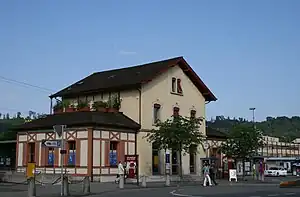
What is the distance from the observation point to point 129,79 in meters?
47.2

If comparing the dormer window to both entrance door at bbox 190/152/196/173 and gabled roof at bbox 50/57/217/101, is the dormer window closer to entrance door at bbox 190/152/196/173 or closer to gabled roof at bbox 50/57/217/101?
gabled roof at bbox 50/57/217/101

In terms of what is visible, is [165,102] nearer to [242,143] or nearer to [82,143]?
[242,143]

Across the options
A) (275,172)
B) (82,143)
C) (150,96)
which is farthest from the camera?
(275,172)

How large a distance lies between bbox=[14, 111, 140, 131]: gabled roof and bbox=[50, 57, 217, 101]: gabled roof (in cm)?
332

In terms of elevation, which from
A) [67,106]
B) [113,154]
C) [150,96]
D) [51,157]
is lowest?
[51,157]

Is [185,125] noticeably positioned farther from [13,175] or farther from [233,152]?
[13,175]

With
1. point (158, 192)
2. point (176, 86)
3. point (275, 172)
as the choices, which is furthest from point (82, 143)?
point (275, 172)

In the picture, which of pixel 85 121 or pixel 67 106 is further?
pixel 67 106

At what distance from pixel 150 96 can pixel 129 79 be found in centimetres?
297

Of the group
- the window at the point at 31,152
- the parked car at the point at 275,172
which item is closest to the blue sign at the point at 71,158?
the window at the point at 31,152

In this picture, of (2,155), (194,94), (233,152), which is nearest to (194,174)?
(233,152)

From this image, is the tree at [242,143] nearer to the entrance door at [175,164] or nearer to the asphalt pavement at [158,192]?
the entrance door at [175,164]

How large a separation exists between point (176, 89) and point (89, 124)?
1272 centimetres

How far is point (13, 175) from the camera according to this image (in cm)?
4162
